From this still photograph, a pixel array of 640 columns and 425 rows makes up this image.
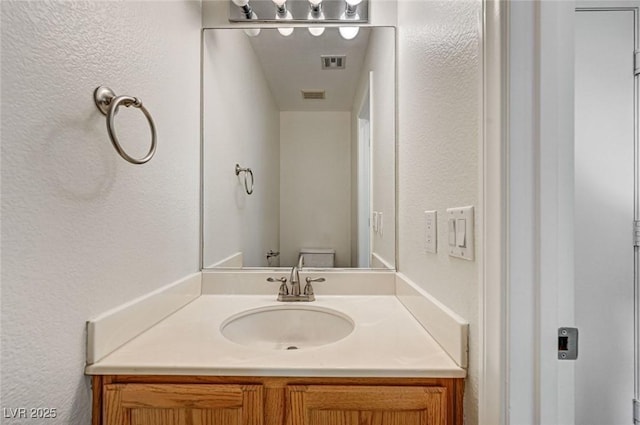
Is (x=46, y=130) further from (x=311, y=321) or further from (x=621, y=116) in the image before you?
(x=621, y=116)

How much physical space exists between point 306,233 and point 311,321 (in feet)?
1.33

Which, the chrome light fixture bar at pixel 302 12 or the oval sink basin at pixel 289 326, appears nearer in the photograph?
the oval sink basin at pixel 289 326

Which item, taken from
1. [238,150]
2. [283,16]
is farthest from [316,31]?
[238,150]

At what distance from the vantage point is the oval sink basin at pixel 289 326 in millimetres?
1156

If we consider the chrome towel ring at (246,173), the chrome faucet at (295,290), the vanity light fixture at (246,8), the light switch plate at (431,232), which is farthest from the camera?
the chrome towel ring at (246,173)

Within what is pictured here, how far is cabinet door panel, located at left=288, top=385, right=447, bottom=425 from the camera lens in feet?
2.38

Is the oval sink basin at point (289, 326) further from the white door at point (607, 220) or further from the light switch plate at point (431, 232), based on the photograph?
the white door at point (607, 220)

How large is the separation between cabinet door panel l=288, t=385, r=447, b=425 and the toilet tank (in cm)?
73

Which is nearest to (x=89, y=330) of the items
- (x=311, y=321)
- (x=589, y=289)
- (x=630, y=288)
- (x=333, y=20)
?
(x=311, y=321)

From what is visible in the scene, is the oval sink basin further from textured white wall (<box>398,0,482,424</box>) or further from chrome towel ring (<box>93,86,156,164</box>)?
chrome towel ring (<box>93,86,156,164</box>)

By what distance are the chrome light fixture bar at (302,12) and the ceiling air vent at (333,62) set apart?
0.14 metres

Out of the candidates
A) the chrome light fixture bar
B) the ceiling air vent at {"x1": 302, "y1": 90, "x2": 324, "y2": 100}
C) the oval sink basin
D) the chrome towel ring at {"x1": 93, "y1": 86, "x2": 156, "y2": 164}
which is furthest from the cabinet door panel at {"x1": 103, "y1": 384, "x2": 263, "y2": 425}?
the chrome light fixture bar

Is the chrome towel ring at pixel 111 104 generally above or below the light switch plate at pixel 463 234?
above

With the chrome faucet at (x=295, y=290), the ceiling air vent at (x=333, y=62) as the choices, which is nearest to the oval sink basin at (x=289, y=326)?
the chrome faucet at (x=295, y=290)
